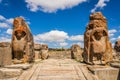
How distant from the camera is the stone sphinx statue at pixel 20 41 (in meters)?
10.6

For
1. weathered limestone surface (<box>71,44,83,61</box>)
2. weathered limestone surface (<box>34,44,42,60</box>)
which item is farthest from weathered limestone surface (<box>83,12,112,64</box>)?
weathered limestone surface (<box>71,44,83,61</box>)

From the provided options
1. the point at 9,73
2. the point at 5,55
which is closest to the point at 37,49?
the point at 5,55

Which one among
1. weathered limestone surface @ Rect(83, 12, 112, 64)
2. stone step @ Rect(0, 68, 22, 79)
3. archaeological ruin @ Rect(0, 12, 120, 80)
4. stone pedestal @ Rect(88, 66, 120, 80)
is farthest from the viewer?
weathered limestone surface @ Rect(83, 12, 112, 64)

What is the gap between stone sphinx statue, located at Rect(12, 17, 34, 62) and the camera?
34.9 feet

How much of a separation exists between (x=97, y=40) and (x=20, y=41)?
3600mm

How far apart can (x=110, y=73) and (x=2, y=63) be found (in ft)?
15.3

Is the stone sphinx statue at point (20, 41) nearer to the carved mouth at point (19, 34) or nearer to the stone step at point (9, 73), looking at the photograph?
the carved mouth at point (19, 34)

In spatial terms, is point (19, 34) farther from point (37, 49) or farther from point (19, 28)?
point (37, 49)

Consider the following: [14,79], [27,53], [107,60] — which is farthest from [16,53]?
[107,60]

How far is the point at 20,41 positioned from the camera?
10.7 m

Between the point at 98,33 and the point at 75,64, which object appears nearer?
the point at 98,33

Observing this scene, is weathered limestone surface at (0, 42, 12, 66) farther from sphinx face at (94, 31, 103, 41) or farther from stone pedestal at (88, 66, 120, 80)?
sphinx face at (94, 31, 103, 41)

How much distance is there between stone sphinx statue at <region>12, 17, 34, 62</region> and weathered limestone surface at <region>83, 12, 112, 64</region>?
2901 millimetres

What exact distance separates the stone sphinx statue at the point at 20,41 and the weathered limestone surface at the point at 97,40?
9.52 feet
